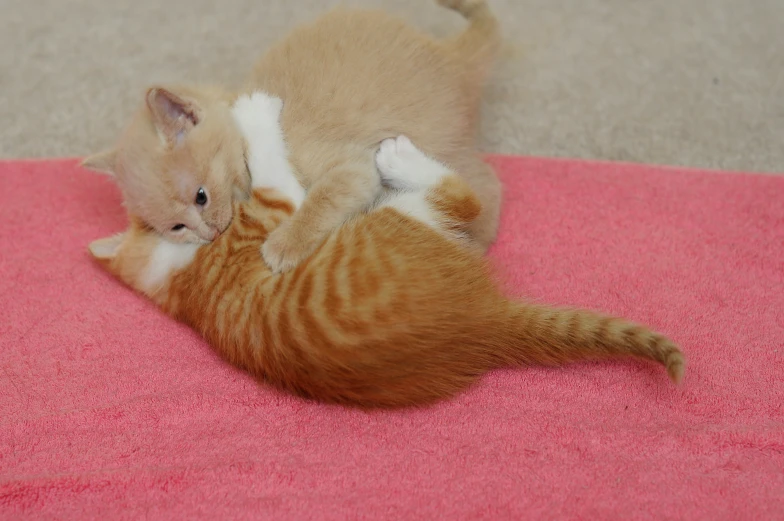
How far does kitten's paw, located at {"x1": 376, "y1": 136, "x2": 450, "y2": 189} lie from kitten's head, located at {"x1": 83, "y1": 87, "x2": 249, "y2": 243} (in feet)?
1.00

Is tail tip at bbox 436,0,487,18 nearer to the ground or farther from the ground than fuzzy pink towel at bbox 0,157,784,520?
farther from the ground

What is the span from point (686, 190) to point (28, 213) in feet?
5.33

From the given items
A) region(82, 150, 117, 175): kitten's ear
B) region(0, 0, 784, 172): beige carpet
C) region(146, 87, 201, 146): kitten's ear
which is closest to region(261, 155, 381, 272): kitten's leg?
region(146, 87, 201, 146): kitten's ear

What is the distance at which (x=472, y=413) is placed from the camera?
4.05 feet

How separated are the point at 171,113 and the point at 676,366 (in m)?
1.10

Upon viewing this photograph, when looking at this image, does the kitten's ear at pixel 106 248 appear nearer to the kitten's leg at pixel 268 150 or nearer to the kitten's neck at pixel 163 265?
the kitten's neck at pixel 163 265

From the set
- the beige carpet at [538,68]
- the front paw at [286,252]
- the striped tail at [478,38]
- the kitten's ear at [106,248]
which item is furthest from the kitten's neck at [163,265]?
the striped tail at [478,38]

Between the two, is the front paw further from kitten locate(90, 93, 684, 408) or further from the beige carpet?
the beige carpet

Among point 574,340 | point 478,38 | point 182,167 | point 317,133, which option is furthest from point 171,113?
point 574,340

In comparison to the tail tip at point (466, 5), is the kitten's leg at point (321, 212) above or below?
below

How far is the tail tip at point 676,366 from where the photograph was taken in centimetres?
116

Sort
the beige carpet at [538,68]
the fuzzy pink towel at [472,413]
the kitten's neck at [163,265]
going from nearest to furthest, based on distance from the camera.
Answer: the fuzzy pink towel at [472,413], the kitten's neck at [163,265], the beige carpet at [538,68]

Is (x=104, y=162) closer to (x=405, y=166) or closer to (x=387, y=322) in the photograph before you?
(x=405, y=166)

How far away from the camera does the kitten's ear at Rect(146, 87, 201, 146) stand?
4.50ft
